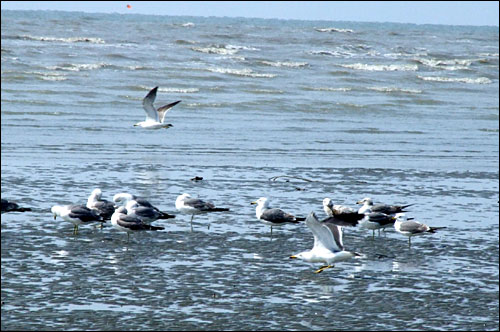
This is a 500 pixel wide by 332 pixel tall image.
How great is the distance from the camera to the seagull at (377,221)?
39.0 ft

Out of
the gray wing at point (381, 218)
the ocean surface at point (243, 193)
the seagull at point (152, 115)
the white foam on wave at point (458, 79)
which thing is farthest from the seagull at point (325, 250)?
the white foam on wave at point (458, 79)

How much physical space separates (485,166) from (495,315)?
33.1 ft

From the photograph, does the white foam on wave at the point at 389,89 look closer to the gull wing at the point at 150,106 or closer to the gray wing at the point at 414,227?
the gull wing at the point at 150,106

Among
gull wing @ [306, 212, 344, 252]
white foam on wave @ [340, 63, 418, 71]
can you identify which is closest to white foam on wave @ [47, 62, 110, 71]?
white foam on wave @ [340, 63, 418, 71]

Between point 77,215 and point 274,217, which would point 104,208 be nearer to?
point 77,215

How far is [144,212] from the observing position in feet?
38.9

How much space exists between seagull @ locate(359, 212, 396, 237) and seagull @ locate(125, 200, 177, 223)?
2599 millimetres

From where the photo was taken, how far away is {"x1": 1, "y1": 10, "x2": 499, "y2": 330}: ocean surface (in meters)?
8.56

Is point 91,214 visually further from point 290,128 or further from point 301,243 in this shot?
point 290,128

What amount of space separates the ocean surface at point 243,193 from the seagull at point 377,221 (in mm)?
186

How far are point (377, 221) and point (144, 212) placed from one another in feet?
9.96

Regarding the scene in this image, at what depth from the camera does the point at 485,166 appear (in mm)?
18266

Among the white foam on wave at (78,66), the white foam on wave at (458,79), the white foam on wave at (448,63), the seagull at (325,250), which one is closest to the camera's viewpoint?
the seagull at (325,250)

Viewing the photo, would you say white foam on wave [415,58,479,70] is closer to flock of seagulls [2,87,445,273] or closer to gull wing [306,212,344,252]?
flock of seagulls [2,87,445,273]
